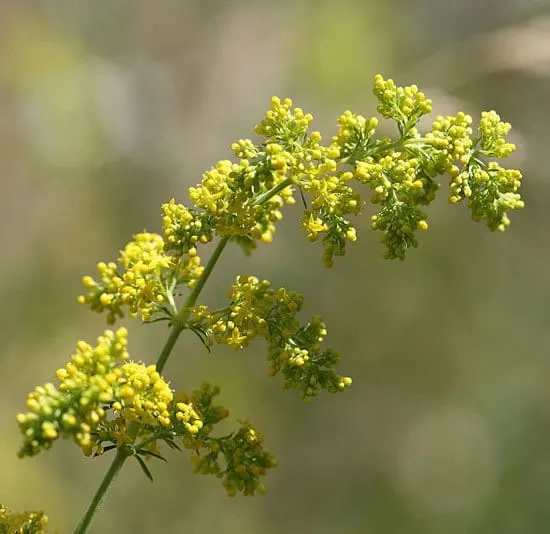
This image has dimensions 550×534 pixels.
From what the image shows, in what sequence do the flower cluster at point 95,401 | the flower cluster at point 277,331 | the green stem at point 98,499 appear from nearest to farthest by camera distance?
the flower cluster at point 95,401, the green stem at point 98,499, the flower cluster at point 277,331

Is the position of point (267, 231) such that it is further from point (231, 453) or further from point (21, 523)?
point (21, 523)

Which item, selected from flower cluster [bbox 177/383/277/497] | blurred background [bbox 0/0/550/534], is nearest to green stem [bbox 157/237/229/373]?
flower cluster [bbox 177/383/277/497]

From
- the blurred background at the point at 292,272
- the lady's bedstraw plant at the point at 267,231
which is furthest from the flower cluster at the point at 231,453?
the blurred background at the point at 292,272

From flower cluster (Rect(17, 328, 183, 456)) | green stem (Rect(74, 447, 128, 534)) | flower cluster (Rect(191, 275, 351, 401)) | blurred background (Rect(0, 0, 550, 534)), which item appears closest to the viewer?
flower cluster (Rect(17, 328, 183, 456))

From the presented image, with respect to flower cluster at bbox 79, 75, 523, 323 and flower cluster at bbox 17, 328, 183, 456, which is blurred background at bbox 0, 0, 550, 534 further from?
flower cluster at bbox 17, 328, 183, 456

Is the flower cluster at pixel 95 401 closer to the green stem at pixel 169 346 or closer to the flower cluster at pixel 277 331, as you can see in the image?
the green stem at pixel 169 346

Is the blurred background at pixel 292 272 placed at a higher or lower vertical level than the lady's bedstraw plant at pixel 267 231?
higher
